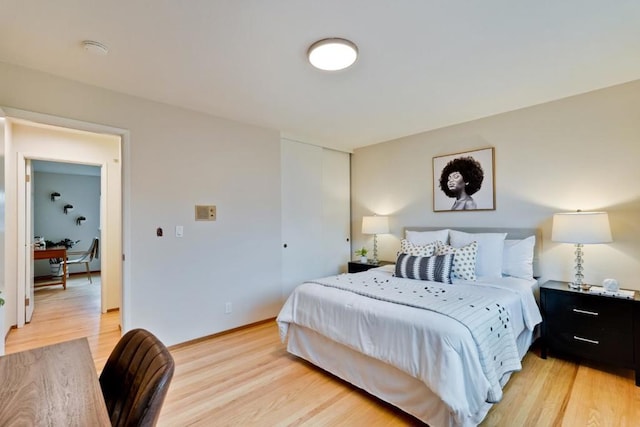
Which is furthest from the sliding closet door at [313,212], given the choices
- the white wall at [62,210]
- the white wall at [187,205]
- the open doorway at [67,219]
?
the white wall at [62,210]

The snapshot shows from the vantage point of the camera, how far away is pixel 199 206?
10.3ft

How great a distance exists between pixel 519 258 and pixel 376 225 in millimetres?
1666

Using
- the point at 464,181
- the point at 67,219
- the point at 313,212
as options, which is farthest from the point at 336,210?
the point at 67,219

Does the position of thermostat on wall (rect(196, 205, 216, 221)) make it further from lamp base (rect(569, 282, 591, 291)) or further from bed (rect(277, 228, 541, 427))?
lamp base (rect(569, 282, 591, 291))

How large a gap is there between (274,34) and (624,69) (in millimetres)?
2673

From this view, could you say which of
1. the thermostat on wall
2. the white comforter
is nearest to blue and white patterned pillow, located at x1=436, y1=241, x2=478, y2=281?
the white comforter

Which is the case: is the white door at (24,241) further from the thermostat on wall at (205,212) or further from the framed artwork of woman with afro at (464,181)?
the framed artwork of woman with afro at (464,181)

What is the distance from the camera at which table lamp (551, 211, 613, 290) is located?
2.41 meters

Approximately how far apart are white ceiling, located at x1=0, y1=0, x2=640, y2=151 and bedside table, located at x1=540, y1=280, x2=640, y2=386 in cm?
179

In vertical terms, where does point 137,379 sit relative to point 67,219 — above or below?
below

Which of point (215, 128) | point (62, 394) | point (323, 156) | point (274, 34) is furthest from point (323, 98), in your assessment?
point (62, 394)

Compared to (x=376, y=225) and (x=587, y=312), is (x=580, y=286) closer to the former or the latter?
(x=587, y=312)

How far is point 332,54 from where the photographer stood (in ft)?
6.63

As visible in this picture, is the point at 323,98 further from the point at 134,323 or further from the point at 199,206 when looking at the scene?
the point at 134,323
